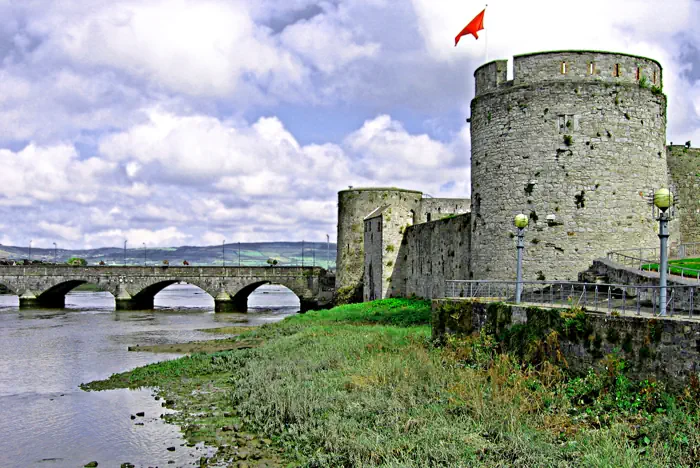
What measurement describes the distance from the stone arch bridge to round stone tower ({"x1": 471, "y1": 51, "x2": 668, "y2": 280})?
3844 centimetres

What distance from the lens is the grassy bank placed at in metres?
10.0

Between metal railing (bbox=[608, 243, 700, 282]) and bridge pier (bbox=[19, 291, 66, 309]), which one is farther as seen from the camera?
bridge pier (bbox=[19, 291, 66, 309])

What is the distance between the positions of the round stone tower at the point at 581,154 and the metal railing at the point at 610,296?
170 cm

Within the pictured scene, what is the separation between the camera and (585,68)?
21.2 m

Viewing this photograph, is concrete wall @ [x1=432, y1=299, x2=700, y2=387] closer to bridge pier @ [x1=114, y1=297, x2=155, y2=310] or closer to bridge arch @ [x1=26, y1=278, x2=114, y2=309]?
bridge pier @ [x1=114, y1=297, x2=155, y2=310]

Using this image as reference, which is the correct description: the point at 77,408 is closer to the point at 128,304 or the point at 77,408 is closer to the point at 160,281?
the point at 160,281

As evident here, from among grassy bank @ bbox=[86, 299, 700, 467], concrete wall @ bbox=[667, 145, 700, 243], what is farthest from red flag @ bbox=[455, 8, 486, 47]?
grassy bank @ bbox=[86, 299, 700, 467]

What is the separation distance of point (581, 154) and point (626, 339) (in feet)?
34.3

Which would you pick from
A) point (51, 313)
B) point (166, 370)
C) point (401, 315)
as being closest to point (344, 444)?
point (166, 370)

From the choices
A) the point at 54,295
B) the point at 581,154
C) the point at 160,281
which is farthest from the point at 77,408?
the point at 54,295

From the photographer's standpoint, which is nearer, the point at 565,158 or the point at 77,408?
the point at 77,408

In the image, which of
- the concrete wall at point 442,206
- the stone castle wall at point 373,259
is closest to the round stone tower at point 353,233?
the stone castle wall at point 373,259

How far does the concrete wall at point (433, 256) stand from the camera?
2864 centimetres

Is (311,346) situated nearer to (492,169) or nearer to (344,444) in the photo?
(492,169)
